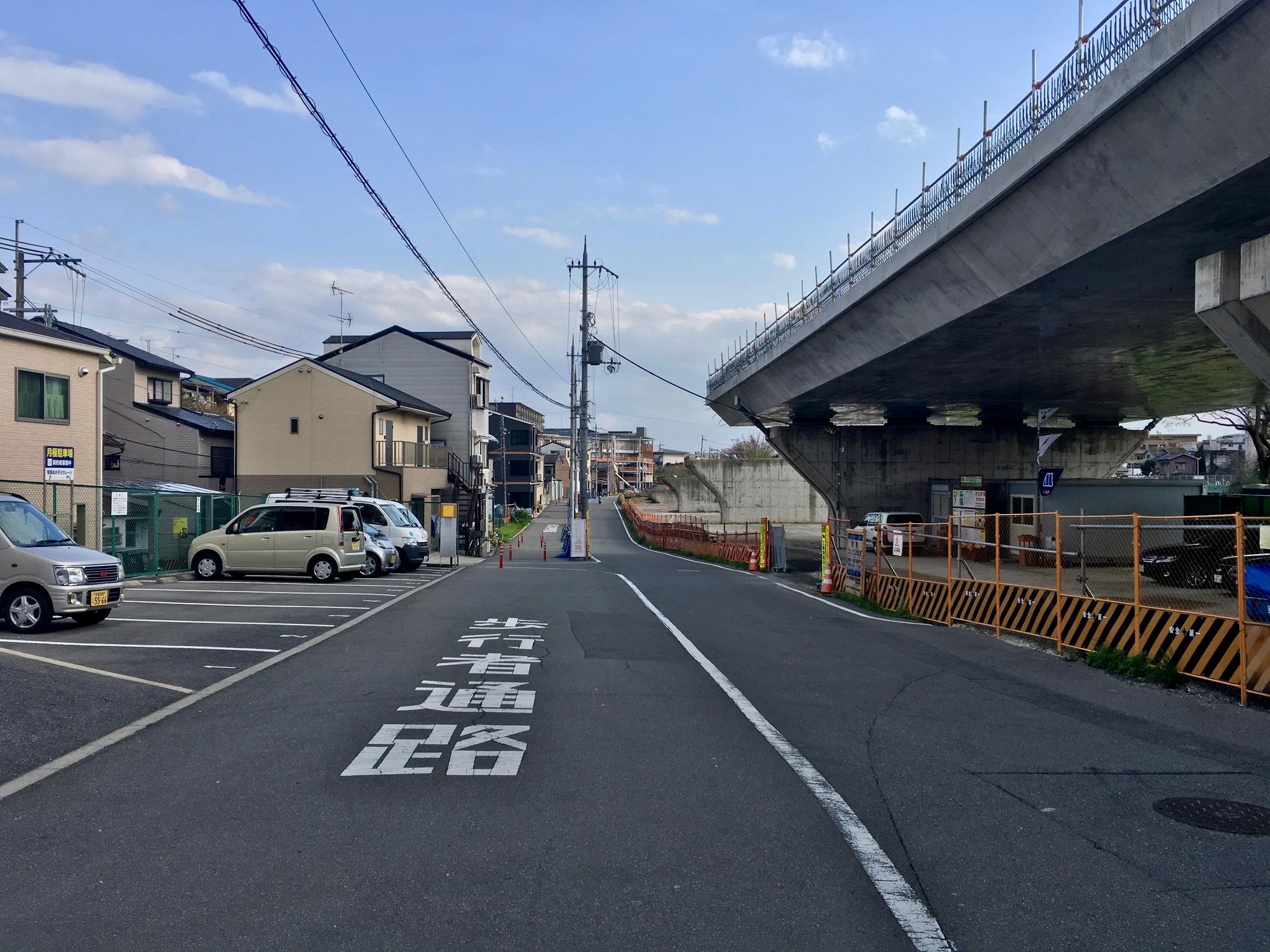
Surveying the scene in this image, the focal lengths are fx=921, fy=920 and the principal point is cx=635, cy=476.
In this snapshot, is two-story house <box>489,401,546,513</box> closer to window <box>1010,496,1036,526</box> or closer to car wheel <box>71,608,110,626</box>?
window <box>1010,496,1036,526</box>

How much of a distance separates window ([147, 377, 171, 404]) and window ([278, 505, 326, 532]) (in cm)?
2313

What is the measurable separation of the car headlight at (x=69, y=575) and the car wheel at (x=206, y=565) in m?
9.36

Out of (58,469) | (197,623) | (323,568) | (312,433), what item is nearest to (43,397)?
(58,469)

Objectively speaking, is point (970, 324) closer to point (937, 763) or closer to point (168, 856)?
point (937, 763)

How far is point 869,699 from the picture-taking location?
9156mm

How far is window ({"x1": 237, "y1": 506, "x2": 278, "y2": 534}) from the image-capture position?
2134 cm

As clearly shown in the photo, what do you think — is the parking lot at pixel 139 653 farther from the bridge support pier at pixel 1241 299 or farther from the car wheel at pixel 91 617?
the bridge support pier at pixel 1241 299

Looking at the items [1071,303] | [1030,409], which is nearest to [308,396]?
[1030,409]

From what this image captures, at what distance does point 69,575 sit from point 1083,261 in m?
15.1

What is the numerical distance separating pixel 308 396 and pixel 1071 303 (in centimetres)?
3269

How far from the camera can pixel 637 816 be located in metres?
5.36

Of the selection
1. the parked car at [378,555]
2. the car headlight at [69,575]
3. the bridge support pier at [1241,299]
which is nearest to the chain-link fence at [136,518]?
the parked car at [378,555]

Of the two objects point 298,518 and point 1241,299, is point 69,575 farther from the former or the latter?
point 1241,299

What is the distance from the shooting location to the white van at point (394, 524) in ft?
88.7
